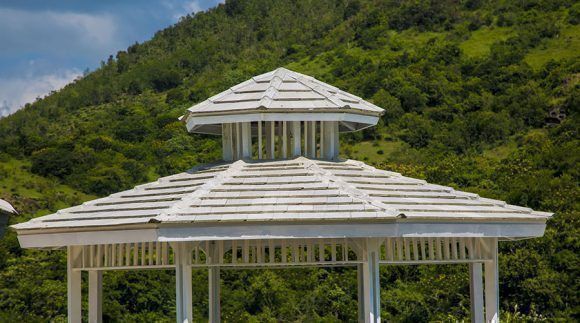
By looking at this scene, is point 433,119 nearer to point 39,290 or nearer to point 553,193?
point 553,193

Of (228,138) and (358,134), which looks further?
(358,134)

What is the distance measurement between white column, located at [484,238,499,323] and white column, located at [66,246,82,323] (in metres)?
6.82

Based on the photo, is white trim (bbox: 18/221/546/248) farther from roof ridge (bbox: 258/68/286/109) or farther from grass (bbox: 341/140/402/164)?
grass (bbox: 341/140/402/164)

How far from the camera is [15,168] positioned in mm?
84000

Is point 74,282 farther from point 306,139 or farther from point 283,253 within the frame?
point 306,139

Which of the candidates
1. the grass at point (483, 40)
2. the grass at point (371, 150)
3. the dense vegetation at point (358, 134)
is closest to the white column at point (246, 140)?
the dense vegetation at point (358, 134)

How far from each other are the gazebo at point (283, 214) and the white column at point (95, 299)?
0.07 ft

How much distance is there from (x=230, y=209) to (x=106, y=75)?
109121mm

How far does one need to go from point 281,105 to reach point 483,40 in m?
80.2

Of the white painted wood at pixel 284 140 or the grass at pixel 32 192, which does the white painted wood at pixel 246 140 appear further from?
the grass at pixel 32 192

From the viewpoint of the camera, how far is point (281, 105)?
21234mm

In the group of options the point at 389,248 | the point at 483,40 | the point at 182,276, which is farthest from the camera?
the point at 483,40

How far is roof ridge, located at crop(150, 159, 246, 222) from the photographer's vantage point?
1881 cm

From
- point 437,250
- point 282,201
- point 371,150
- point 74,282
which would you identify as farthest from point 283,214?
point 371,150
